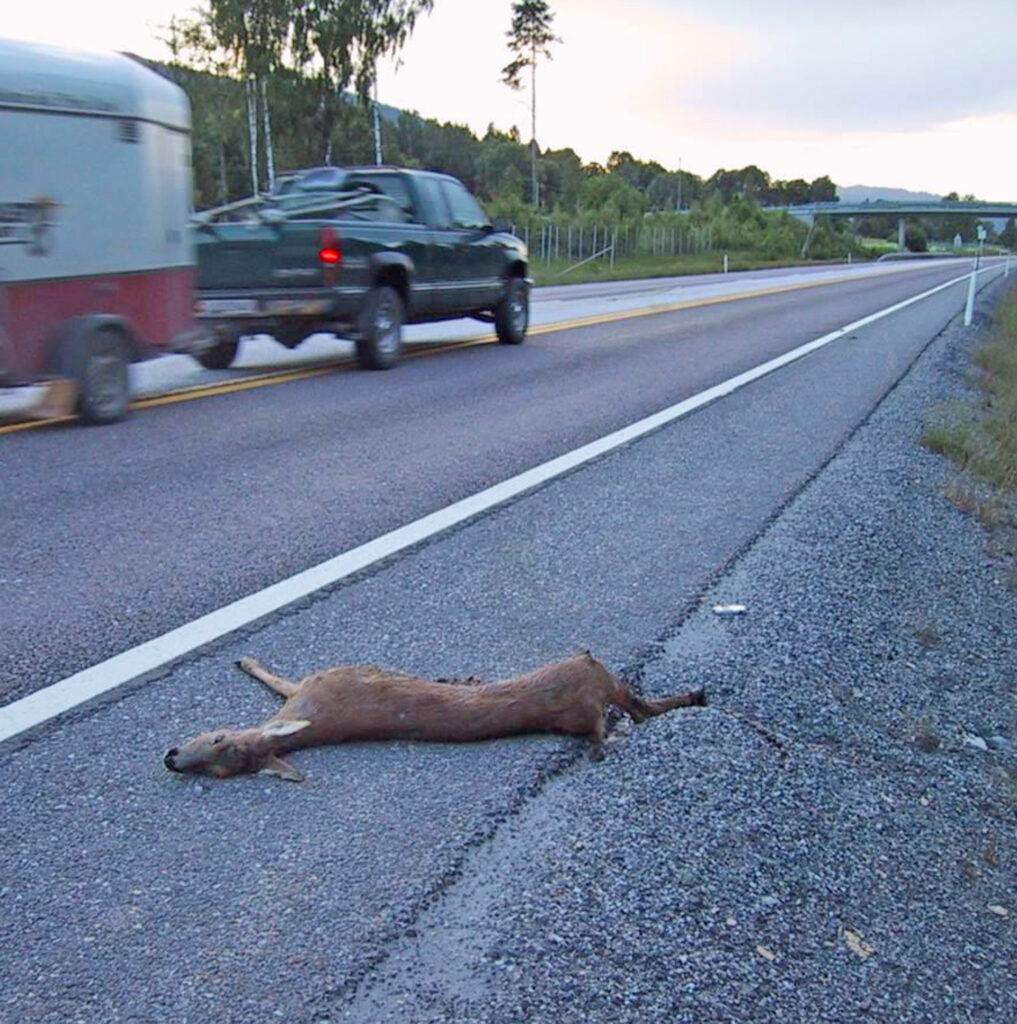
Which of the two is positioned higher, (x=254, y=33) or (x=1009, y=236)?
(x=254, y=33)

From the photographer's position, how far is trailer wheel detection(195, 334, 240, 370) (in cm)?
1283

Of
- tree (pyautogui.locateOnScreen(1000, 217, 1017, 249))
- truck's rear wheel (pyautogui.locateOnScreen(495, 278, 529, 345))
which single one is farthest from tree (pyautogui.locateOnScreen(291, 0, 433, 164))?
tree (pyautogui.locateOnScreen(1000, 217, 1017, 249))

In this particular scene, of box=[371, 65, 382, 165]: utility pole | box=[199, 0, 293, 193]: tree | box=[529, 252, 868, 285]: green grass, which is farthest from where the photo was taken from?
box=[199, 0, 293, 193]: tree

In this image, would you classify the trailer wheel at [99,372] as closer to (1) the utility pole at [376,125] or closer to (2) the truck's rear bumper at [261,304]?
(2) the truck's rear bumper at [261,304]

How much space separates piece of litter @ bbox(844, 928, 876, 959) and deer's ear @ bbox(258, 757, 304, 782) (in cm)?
154

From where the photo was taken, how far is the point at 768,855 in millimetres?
3195

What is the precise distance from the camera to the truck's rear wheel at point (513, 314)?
1591 cm

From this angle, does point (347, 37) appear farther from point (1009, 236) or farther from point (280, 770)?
point (1009, 236)

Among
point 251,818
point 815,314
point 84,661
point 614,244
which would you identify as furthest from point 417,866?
point 614,244

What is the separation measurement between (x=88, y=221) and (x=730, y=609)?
6.33 meters

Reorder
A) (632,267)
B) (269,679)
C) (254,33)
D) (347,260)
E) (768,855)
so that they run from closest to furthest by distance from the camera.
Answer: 1. (768,855)
2. (269,679)
3. (347,260)
4. (254,33)
5. (632,267)

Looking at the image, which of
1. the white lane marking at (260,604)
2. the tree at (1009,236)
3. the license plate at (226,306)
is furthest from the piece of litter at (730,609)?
the tree at (1009,236)

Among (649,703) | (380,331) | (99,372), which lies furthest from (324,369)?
(649,703)

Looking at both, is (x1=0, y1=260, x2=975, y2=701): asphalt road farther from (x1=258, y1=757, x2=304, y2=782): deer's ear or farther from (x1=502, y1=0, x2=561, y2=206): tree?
(x1=502, y1=0, x2=561, y2=206): tree
